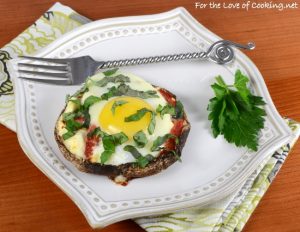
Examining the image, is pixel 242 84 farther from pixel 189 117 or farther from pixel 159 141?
pixel 159 141

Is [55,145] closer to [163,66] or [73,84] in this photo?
[73,84]

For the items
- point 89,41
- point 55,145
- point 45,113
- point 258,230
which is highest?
point 89,41

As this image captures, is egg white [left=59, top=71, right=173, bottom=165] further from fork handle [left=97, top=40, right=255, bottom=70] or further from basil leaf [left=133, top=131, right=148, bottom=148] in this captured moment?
fork handle [left=97, top=40, right=255, bottom=70]

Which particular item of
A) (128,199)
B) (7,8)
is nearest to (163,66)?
(128,199)

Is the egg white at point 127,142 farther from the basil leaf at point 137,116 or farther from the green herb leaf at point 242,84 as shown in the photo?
the green herb leaf at point 242,84

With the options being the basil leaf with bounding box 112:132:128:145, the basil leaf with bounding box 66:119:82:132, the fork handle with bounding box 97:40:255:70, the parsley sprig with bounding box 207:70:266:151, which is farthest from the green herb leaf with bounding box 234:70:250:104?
the basil leaf with bounding box 66:119:82:132

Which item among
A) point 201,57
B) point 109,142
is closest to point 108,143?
point 109,142
